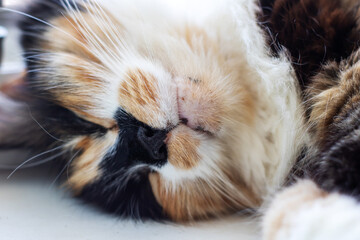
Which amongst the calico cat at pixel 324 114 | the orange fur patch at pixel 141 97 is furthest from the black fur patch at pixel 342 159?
the orange fur patch at pixel 141 97

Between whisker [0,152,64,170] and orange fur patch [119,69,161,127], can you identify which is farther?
whisker [0,152,64,170]

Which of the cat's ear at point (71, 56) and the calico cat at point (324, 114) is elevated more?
the cat's ear at point (71, 56)

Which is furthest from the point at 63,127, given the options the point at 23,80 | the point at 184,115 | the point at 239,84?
the point at 239,84

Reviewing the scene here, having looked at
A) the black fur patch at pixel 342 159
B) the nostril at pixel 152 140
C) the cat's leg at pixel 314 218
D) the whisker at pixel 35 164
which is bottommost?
the cat's leg at pixel 314 218

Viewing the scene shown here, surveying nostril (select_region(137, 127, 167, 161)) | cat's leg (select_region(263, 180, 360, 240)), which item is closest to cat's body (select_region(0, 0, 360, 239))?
nostril (select_region(137, 127, 167, 161))

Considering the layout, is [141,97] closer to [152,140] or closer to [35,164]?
[152,140]

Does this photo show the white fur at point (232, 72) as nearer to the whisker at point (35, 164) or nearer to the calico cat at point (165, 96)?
the calico cat at point (165, 96)

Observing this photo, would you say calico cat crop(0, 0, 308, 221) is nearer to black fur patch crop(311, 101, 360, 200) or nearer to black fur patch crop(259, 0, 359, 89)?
black fur patch crop(259, 0, 359, 89)

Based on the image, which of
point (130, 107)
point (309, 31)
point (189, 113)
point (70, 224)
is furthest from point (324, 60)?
point (70, 224)

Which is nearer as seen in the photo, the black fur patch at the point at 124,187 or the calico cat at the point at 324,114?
the calico cat at the point at 324,114
